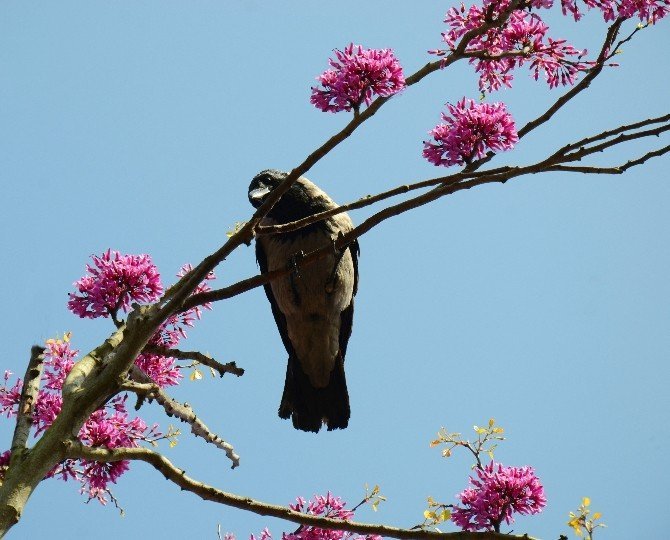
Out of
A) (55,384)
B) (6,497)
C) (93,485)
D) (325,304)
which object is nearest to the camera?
(6,497)

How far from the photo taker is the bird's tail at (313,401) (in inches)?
267

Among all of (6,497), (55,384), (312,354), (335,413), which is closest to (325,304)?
(312,354)

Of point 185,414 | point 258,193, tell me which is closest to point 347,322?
point 258,193

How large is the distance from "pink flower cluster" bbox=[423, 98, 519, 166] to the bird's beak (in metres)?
3.16

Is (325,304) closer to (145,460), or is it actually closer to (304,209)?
(304,209)

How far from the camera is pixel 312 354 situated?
22.9ft

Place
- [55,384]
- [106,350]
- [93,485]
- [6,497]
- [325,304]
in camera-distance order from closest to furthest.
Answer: [6,497], [106,350], [93,485], [55,384], [325,304]

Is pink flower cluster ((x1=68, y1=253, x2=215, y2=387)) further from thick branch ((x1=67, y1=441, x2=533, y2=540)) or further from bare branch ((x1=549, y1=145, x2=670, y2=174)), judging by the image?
bare branch ((x1=549, y1=145, x2=670, y2=174))

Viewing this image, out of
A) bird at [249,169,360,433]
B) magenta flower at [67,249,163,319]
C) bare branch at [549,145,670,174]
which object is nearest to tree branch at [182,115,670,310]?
bare branch at [549,145,670,174]

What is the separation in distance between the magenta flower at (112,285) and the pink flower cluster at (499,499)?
6.45 feet

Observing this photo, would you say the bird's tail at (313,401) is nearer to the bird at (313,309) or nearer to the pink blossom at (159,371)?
the bird at (313,309)

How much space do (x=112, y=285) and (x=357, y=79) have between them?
1.66 m

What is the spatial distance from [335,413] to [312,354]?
53cm

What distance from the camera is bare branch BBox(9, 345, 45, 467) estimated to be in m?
3.65
